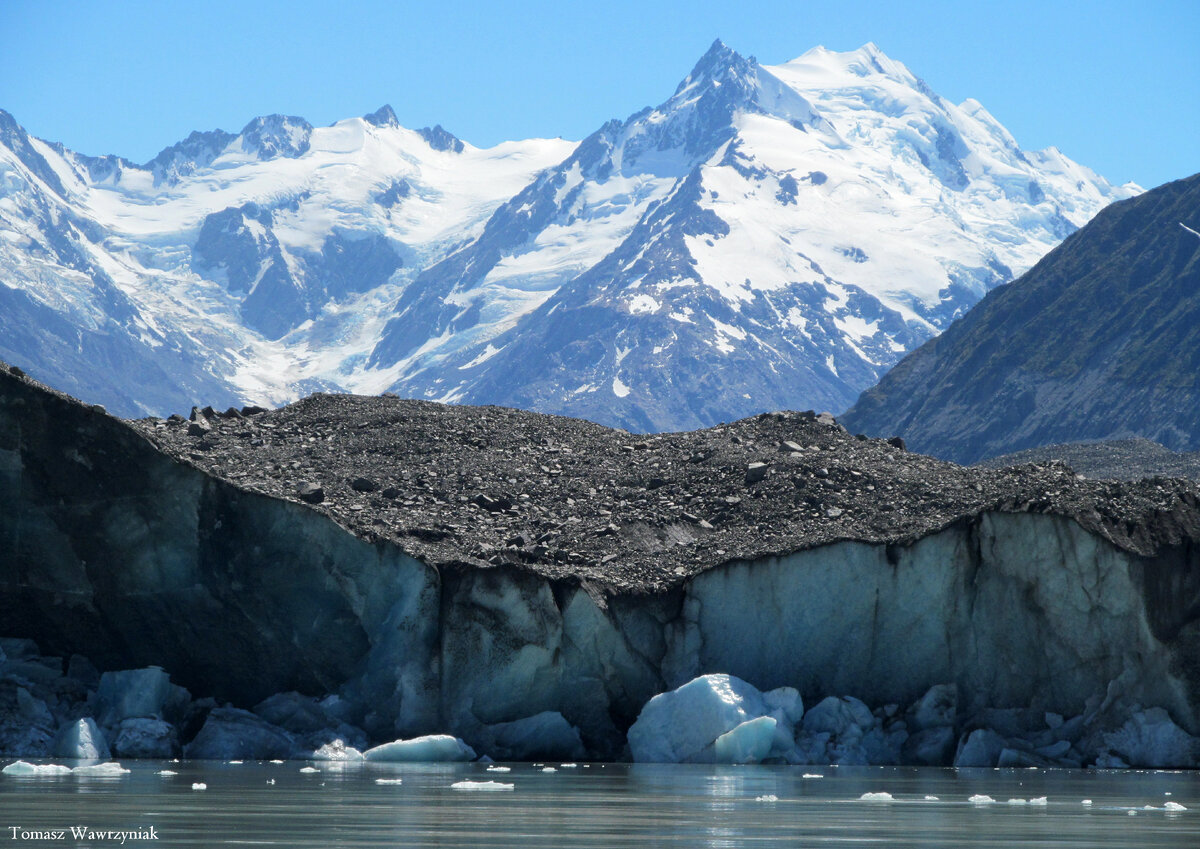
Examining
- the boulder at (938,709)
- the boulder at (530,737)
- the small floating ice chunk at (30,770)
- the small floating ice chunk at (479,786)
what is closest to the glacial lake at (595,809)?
the small floating ice chunk at (479,786)

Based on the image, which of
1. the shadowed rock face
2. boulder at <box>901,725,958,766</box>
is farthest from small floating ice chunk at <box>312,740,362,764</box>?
boulder at <box>901,725,958,766</box>

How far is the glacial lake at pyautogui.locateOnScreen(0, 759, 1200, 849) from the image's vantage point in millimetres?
18578

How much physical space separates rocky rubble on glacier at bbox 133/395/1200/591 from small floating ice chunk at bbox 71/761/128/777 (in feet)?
27.3

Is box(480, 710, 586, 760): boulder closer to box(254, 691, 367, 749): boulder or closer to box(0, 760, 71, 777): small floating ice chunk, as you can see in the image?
box(254, 691, 367, 749): boulder

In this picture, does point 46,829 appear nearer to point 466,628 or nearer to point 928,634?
point 466,628

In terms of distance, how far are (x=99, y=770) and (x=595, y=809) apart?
410 inches

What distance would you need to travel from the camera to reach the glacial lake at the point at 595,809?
18578 millimetres

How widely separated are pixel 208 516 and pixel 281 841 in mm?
18127

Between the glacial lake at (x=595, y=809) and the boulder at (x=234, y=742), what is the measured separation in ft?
7.78

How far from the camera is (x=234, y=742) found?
109 feet

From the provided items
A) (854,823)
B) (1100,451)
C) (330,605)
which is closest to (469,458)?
(330,605)

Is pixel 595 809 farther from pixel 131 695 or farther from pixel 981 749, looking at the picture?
pixel 131 695

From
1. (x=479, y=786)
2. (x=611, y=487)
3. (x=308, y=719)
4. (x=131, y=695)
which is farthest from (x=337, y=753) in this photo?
(x=611, y=487)

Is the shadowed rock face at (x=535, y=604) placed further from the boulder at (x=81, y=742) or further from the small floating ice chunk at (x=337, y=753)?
the boulder at (x=81, y=742)
